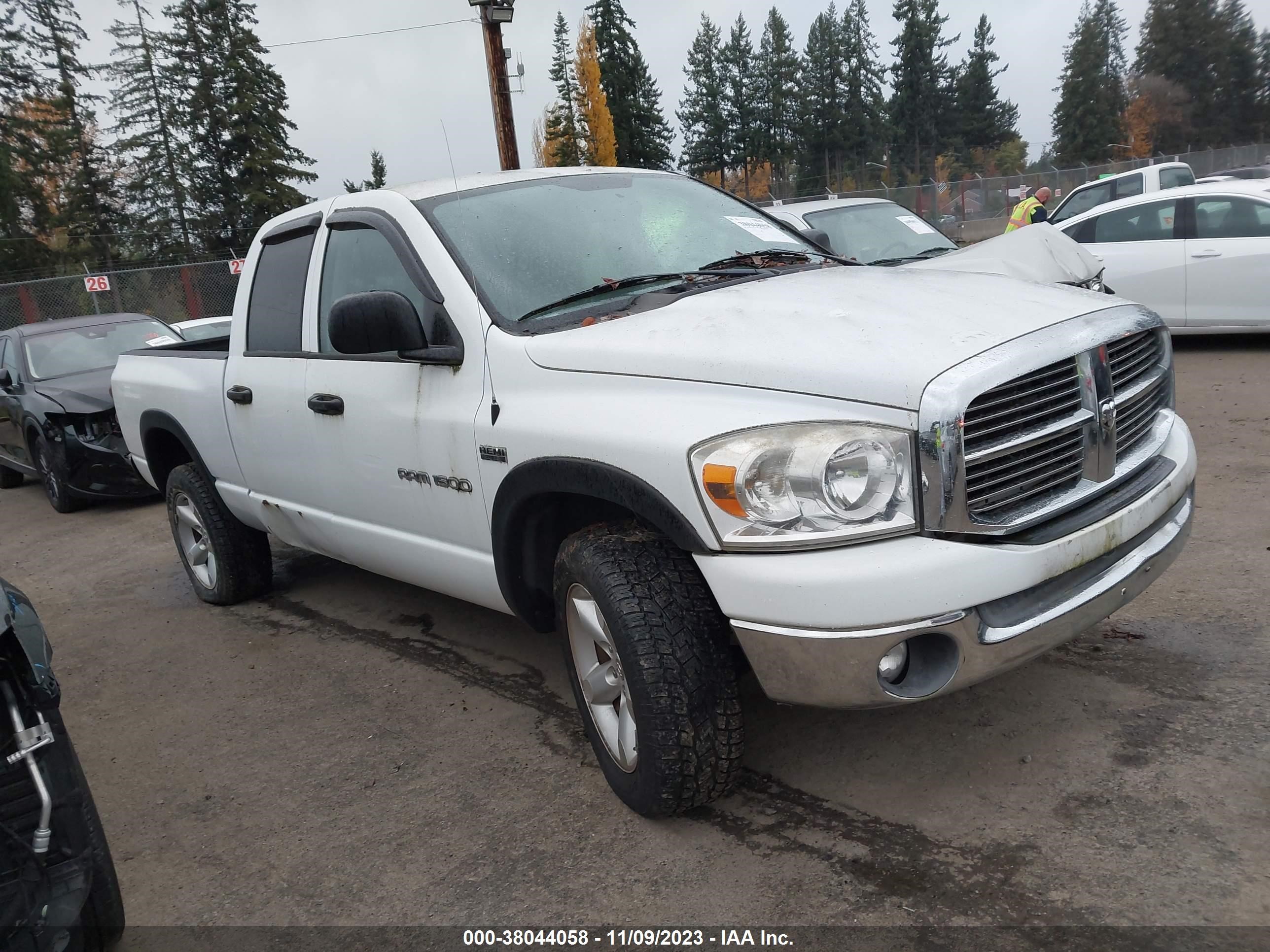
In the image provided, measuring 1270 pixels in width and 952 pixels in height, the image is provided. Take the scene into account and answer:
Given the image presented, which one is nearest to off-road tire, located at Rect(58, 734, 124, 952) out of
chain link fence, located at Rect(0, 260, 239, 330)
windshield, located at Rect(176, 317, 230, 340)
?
windshield, located at Rect(176, 317, 230, 340)

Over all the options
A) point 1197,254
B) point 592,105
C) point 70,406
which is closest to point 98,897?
point 70,406

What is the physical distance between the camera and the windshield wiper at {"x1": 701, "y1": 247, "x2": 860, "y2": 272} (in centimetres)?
375

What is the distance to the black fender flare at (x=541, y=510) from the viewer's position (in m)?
2.73

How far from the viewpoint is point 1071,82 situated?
271 ft

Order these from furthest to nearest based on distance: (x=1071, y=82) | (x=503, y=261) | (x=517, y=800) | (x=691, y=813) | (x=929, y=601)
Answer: (x=1071, y=82)
(x=503, y=261)
(x=517, y=800)
(x=691, y=813)
(x=929, y=601)

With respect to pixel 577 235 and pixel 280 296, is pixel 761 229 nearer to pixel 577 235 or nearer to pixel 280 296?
pixel 577 235

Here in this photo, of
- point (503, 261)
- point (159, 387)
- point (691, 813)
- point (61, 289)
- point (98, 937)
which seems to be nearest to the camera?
point (98, 937)

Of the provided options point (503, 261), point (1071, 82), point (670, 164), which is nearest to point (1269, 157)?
point (670, 164)

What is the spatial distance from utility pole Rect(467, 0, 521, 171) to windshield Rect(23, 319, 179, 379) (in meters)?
5.91

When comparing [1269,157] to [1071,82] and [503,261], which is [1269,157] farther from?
[503,261]

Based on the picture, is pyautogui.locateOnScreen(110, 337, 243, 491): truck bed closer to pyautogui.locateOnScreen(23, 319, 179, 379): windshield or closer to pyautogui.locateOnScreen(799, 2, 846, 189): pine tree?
pyautogui.locateOnScreen(23, 319, 179, 379): windshield

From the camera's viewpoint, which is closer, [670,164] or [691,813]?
[691,813]

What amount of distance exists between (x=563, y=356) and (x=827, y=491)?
99 cm

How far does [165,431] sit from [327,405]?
2.32 metres
